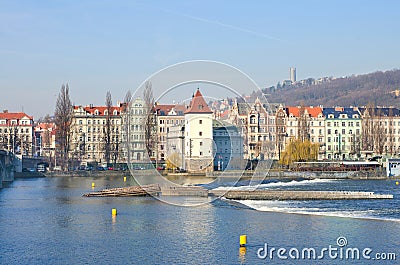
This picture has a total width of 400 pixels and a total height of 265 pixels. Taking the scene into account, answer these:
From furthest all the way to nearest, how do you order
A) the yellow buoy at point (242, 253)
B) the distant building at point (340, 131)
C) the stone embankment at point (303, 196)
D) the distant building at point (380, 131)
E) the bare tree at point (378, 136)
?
1. the distant building at point (340, 131)
2. the distant building at point (380, 131)
3. the bare tree at point (378, 136)
4. the stone embankment at point (303, 196)
5. the yellow buoy at point (242, 253)

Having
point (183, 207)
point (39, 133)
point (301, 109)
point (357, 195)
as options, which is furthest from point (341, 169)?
point (39, 133)

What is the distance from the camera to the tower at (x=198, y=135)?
3944 centimetres

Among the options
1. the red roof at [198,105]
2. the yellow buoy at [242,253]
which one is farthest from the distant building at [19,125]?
the yellow buoy at [242,253]

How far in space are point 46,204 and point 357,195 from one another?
66.6ft

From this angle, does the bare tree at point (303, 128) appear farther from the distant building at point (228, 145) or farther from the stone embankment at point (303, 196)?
the stone embankment at point (303, 196)

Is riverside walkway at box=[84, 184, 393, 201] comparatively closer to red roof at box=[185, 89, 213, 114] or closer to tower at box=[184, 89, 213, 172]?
tower at box=[184, 89, 213, 172]

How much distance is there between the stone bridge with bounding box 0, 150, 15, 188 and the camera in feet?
209

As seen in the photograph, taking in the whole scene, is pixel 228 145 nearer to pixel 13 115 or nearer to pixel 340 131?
pixel 340 131

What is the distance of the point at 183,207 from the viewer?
133 feet

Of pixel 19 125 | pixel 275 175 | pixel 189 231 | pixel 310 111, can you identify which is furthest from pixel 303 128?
pixel 189 231

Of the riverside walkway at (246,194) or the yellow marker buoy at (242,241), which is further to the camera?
the riverside walkway at (246,194)

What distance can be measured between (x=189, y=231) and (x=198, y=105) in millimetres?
10854

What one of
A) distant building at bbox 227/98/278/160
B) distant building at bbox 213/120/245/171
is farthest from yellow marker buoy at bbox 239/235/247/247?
distant building at bbox 213/120/245/171

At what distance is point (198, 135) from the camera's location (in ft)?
168
